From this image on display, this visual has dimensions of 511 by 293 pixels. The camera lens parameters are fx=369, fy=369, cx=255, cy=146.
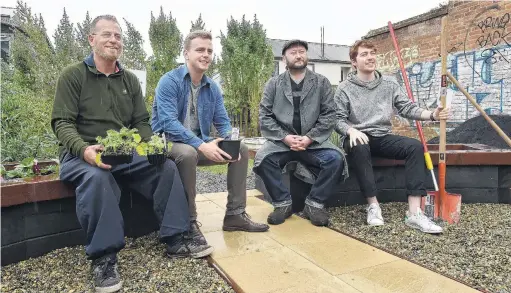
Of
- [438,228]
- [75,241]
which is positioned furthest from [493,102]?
[75,241]

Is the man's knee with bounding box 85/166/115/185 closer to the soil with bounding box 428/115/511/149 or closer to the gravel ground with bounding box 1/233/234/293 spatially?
the gravel ground with bounding box 1/233/234/293

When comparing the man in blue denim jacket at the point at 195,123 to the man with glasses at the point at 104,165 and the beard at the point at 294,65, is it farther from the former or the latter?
the beard at the point at 294,65

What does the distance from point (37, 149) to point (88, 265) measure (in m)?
1.87

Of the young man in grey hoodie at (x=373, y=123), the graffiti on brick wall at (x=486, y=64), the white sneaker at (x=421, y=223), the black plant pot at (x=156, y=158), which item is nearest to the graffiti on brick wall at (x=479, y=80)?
the graffiti on brick wall at (x=486, y=64)

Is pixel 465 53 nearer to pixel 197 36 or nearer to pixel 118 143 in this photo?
pixel 197 36

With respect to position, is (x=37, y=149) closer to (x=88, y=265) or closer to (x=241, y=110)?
(x=88, y=265)

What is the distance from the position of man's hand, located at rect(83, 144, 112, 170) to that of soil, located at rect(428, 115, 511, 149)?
553 centimetres

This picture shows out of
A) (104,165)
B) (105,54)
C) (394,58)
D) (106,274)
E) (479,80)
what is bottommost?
(106,274)

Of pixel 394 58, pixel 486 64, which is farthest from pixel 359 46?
pixel 394 58

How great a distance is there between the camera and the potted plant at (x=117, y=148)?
202cm

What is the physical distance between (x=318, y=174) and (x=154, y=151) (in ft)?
4.94

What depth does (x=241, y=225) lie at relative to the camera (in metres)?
2.78

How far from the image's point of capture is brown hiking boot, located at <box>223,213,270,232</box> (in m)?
2.76

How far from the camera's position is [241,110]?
40.7ft
